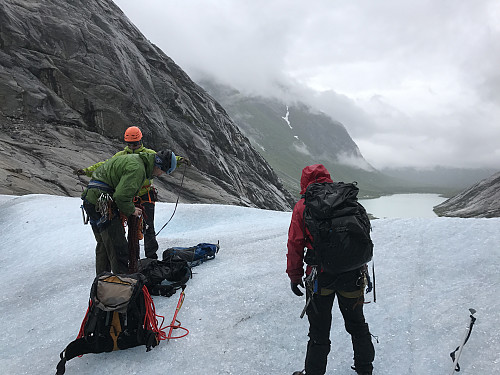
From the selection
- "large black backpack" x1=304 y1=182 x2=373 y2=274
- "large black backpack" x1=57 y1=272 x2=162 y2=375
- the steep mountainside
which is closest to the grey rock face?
"large black backpack" x1=57 y1=272 x2=162 y2=375

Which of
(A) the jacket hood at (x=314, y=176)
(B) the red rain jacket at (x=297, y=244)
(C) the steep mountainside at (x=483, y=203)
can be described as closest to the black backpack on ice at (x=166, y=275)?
(B) the red rain jacket at (x=297, y=244)

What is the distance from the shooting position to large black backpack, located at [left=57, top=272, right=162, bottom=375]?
371cm

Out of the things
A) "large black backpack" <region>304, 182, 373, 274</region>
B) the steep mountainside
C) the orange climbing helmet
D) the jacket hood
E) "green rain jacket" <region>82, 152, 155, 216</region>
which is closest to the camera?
"large black backpack" <region>304, 182, 373, 274</region>

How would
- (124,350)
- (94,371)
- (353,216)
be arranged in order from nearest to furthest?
(353,216) → (94,371) → (124,350)

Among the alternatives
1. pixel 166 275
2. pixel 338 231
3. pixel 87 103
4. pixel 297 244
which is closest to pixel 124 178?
pixel 166 275

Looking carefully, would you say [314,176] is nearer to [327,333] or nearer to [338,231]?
[338,231]

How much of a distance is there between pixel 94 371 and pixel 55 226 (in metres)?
6.70

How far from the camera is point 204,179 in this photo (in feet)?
108

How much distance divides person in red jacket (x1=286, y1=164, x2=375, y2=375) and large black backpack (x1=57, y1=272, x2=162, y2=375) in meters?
1.85

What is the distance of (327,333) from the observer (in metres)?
3.35

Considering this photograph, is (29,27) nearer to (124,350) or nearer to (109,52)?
(109,52)

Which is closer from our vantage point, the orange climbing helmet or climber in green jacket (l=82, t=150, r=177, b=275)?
climber in green jacket (l=82, t=150, r=177, b=275)

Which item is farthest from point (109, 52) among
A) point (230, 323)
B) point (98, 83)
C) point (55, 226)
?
point (230, 323)

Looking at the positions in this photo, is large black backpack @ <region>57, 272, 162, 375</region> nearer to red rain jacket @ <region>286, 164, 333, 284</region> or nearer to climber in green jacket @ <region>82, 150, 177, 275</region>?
climber in green jacket @ <region>82, 150, 177, 275</region>
